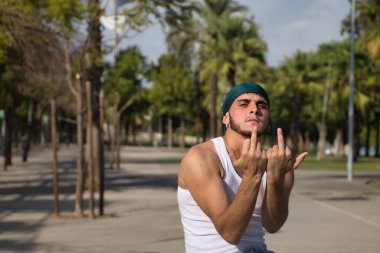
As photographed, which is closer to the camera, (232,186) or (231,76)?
(232,186)

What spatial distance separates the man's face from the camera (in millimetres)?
3477

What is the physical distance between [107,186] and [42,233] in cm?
1260

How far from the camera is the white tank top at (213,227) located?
3537 mm

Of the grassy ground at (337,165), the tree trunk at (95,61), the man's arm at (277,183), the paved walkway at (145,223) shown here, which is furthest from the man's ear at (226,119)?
the grassy ground at (337,165)

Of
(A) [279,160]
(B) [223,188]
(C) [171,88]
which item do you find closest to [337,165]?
(C) [171,88]

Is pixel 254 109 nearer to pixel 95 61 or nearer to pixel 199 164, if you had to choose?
pixel 199 164

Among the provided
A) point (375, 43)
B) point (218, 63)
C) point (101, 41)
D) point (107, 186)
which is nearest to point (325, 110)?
point (218, 63)

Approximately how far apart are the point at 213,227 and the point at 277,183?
37cm

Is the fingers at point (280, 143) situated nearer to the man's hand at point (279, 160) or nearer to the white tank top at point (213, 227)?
the man's hand at point (279, 160)

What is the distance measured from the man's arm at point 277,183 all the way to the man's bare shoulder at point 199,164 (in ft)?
0.82

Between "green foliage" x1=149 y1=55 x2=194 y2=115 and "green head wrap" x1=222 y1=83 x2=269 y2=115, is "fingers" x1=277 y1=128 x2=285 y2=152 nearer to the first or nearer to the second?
"green head wrap" x1=222 y1=83 x2=269 y2=115

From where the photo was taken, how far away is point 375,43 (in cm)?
3706

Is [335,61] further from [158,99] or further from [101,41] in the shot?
[101,41]

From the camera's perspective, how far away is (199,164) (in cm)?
350
